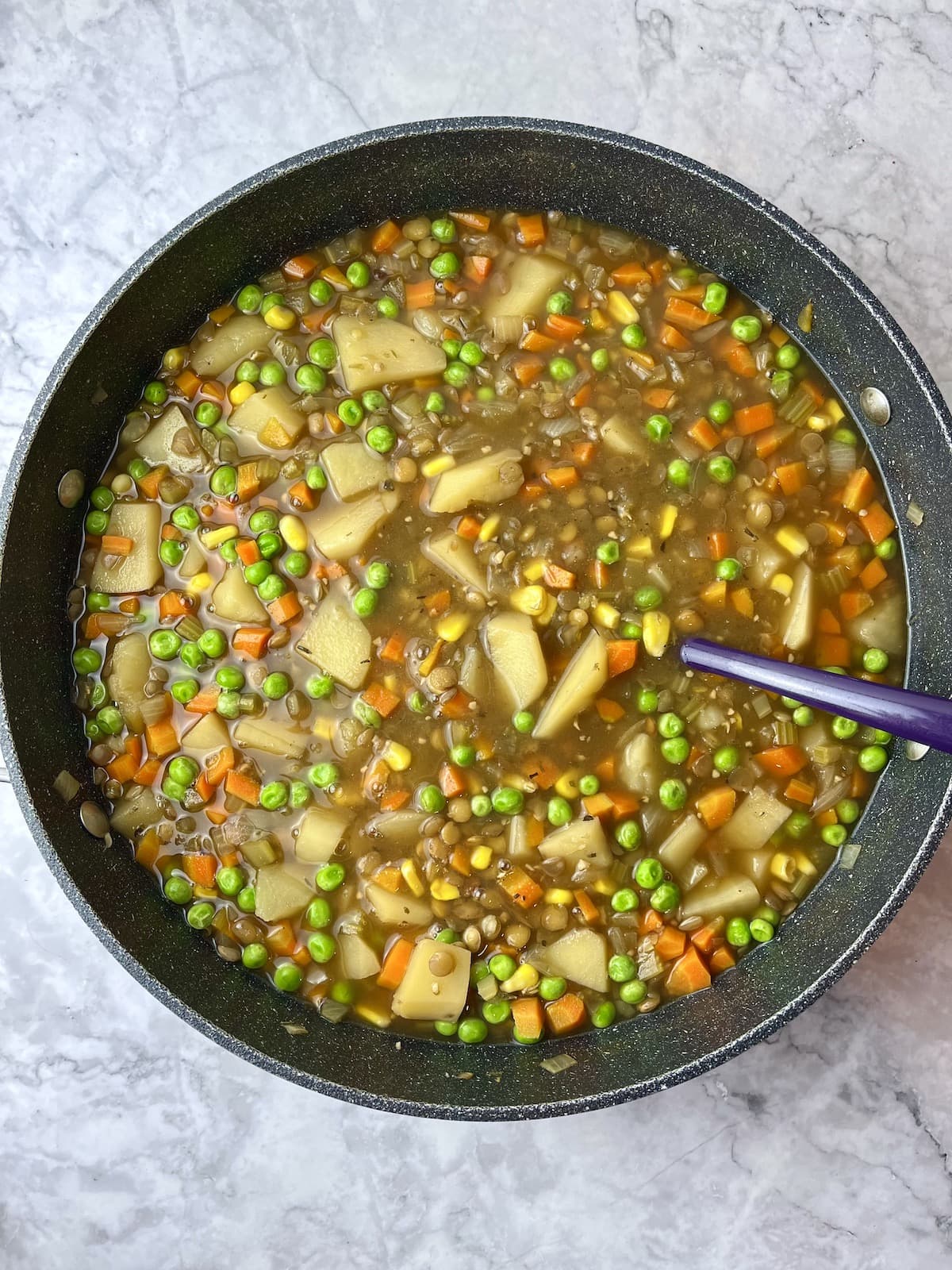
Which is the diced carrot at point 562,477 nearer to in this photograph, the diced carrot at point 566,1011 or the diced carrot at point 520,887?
the diced carrot at point 520,887

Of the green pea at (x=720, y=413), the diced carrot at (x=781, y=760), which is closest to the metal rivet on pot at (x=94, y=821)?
the diced carrot at (x=781, y=760)

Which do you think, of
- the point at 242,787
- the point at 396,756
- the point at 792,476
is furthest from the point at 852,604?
the point at 242,787

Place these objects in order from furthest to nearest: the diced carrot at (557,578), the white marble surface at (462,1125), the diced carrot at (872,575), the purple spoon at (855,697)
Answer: the white marble surface at (462,1125)
the diced carrot at (872,575)
the diced carrot at (557,578)
the purple spoon at (855,697)

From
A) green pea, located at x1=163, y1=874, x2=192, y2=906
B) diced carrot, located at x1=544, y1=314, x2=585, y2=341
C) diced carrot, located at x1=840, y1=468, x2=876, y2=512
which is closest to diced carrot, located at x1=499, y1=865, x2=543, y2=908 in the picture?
green pea, located at x1=163, y1=874, x2=192, y2=906

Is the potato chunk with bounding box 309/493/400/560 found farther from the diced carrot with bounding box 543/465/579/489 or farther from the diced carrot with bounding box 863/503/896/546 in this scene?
the diced carrot with bounding box 863/503/896/546

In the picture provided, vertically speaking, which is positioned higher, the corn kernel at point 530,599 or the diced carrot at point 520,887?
the corn kernel at point 530,599

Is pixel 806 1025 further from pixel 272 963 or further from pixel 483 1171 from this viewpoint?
pixel 272 963

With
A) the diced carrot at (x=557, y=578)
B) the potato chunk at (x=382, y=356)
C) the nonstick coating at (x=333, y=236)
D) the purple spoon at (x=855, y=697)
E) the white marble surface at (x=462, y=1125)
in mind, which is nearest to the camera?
the purple spoon at (x=855, y=697)
